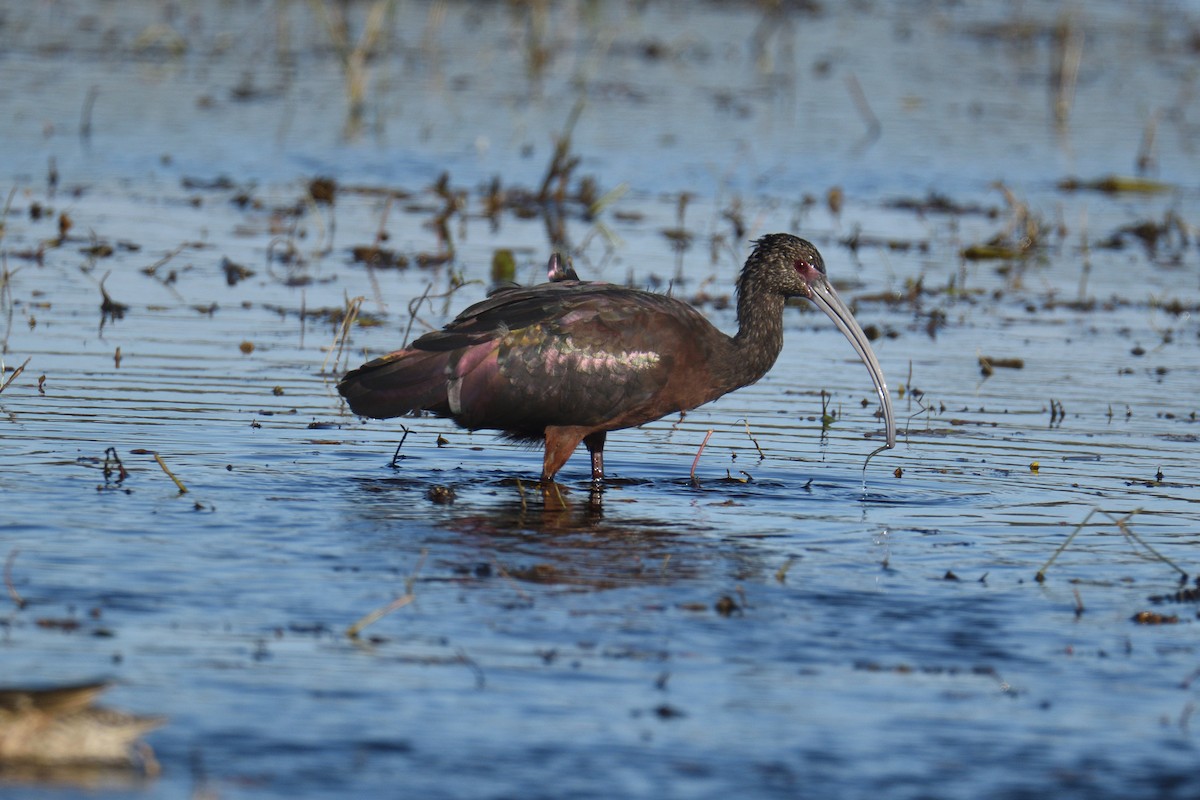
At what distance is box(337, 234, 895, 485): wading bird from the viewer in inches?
323

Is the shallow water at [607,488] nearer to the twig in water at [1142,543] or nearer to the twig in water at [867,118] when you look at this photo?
the twig in water at [1142,543]

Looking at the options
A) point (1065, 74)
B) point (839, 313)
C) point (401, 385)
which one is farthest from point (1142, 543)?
point (1065, 74)

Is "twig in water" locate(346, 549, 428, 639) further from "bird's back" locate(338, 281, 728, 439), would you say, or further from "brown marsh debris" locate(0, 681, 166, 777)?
"bird's back" locate(338, 281, 728, 439)

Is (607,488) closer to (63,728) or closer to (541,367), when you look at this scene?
(541,367)

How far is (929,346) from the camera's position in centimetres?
1191

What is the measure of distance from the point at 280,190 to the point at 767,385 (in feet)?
21.7

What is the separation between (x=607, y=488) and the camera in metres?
8.51

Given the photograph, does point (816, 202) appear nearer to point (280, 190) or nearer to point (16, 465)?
point (280, 190)

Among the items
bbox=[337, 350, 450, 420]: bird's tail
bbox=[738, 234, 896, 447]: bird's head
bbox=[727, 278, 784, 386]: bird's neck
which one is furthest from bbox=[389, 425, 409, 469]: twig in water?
bbox=[738, 234, 896, 447]: bird's head

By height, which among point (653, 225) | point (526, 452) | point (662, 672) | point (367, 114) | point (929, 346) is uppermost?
point (367, 114)

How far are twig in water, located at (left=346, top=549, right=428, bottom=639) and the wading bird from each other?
6.12ft

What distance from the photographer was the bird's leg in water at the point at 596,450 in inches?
340

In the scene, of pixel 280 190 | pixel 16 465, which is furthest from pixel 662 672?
pixel 280 190

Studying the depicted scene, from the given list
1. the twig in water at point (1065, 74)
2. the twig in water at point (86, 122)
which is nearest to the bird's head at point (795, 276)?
the twig in water at point (86, 122)
